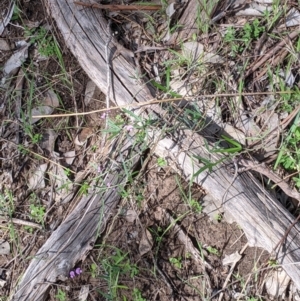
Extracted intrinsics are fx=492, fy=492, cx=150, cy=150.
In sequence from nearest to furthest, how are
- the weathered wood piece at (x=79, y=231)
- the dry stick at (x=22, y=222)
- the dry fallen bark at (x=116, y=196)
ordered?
the dry fallen bark at (x=116, y=196)
the weathered wood piece at (x=79, y=231)
the dry stick at (x=22, y=222)

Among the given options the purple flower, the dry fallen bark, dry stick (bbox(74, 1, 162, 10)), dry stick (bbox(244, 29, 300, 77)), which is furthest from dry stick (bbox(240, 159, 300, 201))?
dry stick (bbox(74, 1, 162, 10))

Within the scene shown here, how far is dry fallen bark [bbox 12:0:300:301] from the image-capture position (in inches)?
97.1

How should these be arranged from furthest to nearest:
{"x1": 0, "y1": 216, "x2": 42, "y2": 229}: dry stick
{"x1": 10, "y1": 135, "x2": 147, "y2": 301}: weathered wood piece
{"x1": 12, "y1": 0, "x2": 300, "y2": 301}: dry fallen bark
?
{"x1": 0, "y1": 216, "x2": 42, "y2": 229}: dry stick → {"x1": 10, "y1": 135, "x2": 147, "y2": 301}: weathered wood piece → {"x1": 12, "y1": 0, "x2": 300, "y2": 301}: dry fallen bark

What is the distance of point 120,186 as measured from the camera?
106 inches

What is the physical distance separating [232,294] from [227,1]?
63.4 inches

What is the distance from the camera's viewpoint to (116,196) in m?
2.72

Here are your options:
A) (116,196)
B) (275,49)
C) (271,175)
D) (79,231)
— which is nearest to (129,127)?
(116,196)

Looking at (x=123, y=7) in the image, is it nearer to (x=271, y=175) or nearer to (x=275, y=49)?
(x=275, y=49)

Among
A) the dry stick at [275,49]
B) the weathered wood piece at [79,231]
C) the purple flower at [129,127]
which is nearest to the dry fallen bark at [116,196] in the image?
the weathered wood piece at [79,231]

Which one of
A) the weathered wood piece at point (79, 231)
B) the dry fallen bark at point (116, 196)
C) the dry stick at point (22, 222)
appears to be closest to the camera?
the dry fallen bark at point (116, 196)

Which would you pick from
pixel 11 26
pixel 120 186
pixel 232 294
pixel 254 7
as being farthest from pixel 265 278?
pixel 11 26

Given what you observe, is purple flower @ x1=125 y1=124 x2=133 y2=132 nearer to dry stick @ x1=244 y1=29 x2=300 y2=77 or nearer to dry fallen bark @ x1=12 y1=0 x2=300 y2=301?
dry fallen bark @ x1=12 y1=0 x2=300 y2=301

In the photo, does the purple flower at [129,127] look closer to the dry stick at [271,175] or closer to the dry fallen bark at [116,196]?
the dry fallen bark at [116,196]

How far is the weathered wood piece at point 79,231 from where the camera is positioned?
2.66 meters
